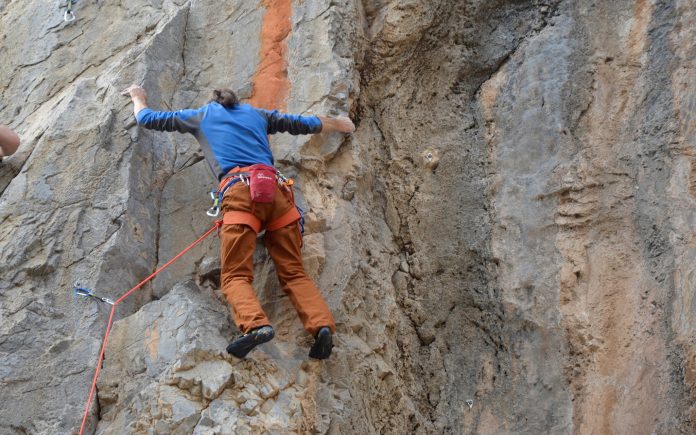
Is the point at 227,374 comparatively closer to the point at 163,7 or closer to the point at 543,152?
the point at 543,152

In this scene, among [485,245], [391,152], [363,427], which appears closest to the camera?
[363,427]

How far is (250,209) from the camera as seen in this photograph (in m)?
5.17

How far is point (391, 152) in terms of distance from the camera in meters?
6.48

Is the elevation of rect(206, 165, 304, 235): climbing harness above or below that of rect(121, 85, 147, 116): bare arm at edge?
below

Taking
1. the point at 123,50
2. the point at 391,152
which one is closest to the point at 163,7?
the point at 123,50

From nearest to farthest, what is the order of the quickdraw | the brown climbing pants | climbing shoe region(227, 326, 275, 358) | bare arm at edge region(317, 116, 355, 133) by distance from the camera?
climbing shoe region(227, 326, 275, 358) → the brown climbing pants → the quickdraw → bare arm at edge region(317, 116, 355, 133)

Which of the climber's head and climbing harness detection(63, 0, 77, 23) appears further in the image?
climbing harness detection(63, 0, 77, 23)

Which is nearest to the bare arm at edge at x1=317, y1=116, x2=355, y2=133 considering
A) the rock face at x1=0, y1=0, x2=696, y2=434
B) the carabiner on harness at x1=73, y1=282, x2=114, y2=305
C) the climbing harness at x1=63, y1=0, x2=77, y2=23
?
the rock face at x1=0, y1=0, x2=696, y2=434

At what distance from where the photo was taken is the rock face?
16.6 ft

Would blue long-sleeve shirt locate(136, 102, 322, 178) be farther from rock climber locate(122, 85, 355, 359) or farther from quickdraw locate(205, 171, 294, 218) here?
quickdraw locate(205, 171, 294, 218)

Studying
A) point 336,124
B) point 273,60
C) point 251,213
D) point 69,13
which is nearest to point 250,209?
point 251,213

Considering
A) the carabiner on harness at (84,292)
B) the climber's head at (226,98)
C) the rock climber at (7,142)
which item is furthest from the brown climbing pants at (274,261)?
the rock climber at (7,142)

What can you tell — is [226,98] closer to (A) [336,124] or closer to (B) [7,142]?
(A) [336,124]

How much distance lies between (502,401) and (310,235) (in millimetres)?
1731
